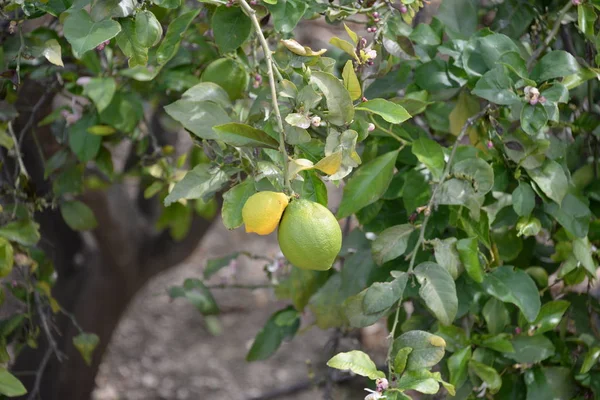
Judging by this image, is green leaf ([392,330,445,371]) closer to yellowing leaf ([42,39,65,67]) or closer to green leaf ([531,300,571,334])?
green leaf ([531,300,571,334])

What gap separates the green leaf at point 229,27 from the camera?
0.82 metres

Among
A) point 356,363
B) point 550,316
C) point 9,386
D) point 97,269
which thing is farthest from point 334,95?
point 97,269

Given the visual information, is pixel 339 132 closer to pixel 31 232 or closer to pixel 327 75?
pixel 327 75

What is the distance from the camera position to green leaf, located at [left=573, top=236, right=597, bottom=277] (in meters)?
0.91

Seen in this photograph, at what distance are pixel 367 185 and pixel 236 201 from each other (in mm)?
208

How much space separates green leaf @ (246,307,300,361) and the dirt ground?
3.62 ft

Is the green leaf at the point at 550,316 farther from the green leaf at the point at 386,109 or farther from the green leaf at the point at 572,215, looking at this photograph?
the green leaf at the point at 386,109

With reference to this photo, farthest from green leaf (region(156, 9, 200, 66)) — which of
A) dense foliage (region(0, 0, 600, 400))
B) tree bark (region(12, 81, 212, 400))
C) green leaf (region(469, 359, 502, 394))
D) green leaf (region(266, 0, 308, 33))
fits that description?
tree bark (region(12, 81, 212, 400))

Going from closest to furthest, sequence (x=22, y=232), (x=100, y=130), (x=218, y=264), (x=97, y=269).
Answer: (x=22, y=232) → (x=100, y=130) → (x=218, y=264) → (x=97, y=269)

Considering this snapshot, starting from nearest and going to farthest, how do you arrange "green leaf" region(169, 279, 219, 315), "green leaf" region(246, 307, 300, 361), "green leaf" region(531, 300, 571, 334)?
"green leaf" region(531, 300, 571, 334) < "green leaf" region(246, 307, 300, 361) < "green leaf" region(169, 279, 219, 315)

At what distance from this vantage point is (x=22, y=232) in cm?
106

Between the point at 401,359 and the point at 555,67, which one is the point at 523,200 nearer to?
the point at 555,67

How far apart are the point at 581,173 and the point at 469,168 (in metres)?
0.26

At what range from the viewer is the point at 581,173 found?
103 centimetres
